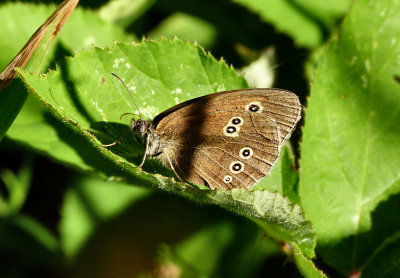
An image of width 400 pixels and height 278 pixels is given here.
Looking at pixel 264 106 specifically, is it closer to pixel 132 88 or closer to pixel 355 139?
pixel 355 139

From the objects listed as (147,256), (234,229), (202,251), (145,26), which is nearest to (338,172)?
(234,229)

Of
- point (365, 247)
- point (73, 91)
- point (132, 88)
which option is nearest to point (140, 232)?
point (132, 88)

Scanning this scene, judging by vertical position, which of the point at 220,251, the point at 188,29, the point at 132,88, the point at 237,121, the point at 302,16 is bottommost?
the point at 220,251

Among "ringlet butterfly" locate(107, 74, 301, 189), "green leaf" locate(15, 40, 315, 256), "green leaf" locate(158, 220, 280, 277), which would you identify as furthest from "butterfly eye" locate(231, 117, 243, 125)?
"green leaf" locate(158, 220, 280, 277)

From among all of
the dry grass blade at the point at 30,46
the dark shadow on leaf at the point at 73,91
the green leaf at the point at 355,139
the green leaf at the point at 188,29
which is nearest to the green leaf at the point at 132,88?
the dark shadow on leaf at the point at 73,91

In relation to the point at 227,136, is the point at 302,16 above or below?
above

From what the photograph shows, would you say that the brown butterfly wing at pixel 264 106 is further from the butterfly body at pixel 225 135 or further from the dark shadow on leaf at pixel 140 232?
Answer: the dark shadow on leaf at pixel 140 232

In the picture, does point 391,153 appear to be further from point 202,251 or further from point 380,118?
point 202,251
